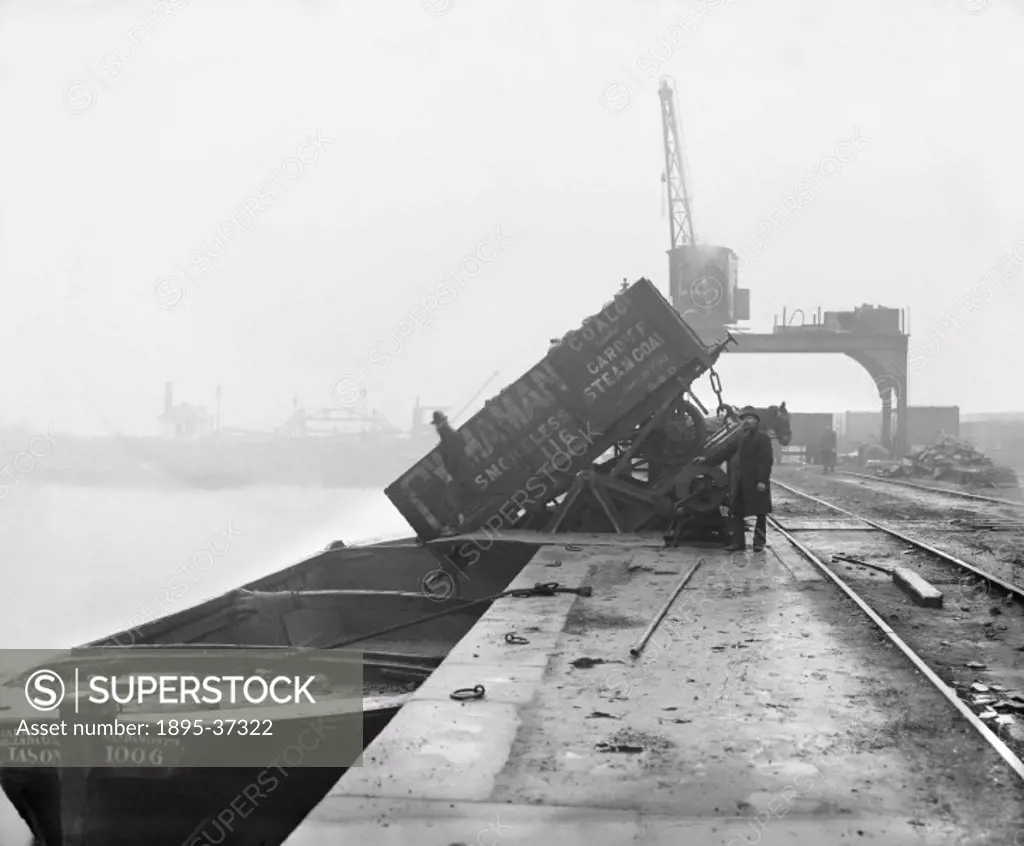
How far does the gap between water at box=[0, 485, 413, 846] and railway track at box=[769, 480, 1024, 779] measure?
23.8ft

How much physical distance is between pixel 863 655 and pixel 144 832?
4927 mm

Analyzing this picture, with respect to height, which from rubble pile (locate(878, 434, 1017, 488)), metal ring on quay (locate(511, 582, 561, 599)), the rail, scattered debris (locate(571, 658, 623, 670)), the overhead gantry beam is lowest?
the rail

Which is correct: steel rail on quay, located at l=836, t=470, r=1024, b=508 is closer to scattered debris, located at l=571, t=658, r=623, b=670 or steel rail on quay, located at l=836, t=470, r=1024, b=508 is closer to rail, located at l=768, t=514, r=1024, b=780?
rail, located at l=768, t=514, r=1024, b=780

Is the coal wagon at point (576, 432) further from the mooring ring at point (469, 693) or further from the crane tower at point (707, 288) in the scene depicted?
the crane tower at point (707, 288)

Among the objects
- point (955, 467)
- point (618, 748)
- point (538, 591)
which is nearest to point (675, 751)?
point (618, 748)

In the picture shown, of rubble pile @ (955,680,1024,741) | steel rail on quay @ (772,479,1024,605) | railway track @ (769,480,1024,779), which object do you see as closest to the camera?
rubble pile @ (955,680,1024,741)

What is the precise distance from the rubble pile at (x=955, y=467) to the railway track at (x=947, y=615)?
665 inches

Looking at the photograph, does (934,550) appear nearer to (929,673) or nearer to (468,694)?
(929,673)

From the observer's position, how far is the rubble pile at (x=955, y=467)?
30109 mm

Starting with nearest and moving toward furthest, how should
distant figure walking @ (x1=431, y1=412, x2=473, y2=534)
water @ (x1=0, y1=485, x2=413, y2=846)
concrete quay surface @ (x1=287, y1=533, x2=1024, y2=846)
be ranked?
concrete quay surface @ (x1=287, y1=533, x2=1024, y2=846) → distant figure walking @ (x1=431, y1=412, x2=473, y2=534) → water @ (x1=0, y1=485, x2=413, y2=846)

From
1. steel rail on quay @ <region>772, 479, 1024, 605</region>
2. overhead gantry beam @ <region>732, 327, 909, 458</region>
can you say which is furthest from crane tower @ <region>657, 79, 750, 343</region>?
steel rail on quay @ <region>772, 479, 1024, 605</region>

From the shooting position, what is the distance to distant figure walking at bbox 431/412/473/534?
12172 mm

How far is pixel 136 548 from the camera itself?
50.9 metres

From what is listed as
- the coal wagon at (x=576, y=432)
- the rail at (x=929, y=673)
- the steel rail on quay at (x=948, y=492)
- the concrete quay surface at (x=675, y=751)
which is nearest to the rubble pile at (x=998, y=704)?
the rail at (x=929, y=673)
